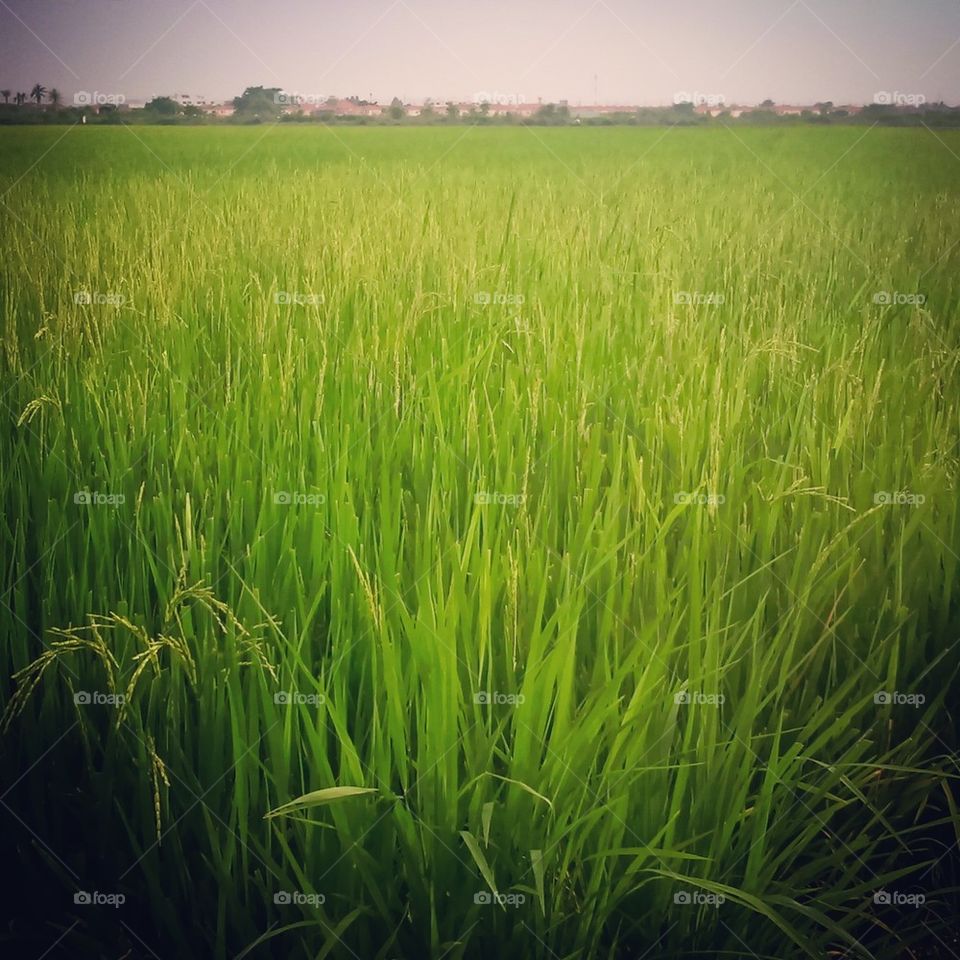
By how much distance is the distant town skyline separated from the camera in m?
1.96

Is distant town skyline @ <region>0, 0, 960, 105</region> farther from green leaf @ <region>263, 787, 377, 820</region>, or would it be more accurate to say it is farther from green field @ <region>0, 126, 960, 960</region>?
green leaf @ <region>263, 787, 377, 820</region>

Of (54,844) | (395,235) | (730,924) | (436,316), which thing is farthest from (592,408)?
(395,235)

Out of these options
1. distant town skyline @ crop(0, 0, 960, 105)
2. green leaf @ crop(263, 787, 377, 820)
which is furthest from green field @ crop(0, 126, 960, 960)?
distant town skyline @ crop(0, 0, 960, 105)

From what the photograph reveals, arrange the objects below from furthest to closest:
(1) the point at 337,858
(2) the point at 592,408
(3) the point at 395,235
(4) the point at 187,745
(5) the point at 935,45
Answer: (3) the point at 395,235 < (5) the point at 935,45 < (2) the point at 592,408 < (4) the point at 187,745 < (1) the point at 337,858

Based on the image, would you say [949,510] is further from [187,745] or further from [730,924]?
[187,745]

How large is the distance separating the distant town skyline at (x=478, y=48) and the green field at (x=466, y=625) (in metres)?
0.35

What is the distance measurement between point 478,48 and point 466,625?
1724 mm

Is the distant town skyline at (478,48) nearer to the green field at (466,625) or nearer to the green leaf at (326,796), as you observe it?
the green field at (466,625)

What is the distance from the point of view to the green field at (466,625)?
2.86ft

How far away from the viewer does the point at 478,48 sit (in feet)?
6.73

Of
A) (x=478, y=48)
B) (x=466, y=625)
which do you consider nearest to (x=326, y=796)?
(x=466, y=625)

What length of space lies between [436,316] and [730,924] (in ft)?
5.00

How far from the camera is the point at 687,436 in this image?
1378mm

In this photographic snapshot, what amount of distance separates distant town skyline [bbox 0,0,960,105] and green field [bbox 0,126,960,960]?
35cm
